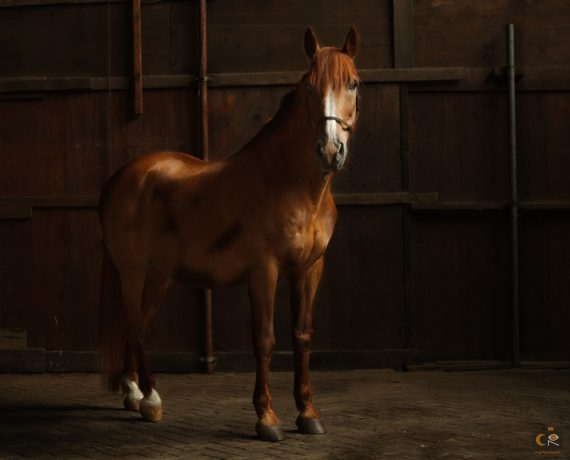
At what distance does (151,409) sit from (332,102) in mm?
2053

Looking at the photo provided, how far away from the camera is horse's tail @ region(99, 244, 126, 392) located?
5738 mm

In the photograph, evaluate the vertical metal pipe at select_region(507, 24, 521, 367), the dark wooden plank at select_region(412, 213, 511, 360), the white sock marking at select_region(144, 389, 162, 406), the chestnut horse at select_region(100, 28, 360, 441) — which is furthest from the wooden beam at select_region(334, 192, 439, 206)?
the white sock marking at select_region(144, 389, 162, 406)

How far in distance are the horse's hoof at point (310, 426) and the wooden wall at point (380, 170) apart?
233cm

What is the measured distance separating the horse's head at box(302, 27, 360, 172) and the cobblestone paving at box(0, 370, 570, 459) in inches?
54.4

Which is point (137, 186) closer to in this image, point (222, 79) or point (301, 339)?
point (301, 339)

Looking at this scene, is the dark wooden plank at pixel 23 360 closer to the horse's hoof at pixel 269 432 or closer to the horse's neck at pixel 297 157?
the horse's hoof at pixel 269 432

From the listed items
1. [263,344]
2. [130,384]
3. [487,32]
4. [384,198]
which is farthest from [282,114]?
[487,32]

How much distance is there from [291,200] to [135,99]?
287 centimetres

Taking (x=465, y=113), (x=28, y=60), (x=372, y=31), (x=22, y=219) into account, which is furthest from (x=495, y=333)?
(x=28, y=60)

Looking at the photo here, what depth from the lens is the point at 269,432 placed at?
15.1ft

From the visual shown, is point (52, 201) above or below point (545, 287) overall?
above

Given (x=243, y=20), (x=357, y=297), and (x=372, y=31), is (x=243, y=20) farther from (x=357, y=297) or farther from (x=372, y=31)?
(x=357, y=297)

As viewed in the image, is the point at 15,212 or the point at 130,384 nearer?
the point at 130,384

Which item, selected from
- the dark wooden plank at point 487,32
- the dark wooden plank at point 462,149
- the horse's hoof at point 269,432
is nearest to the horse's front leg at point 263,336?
the horse's hoof at point 269,432
